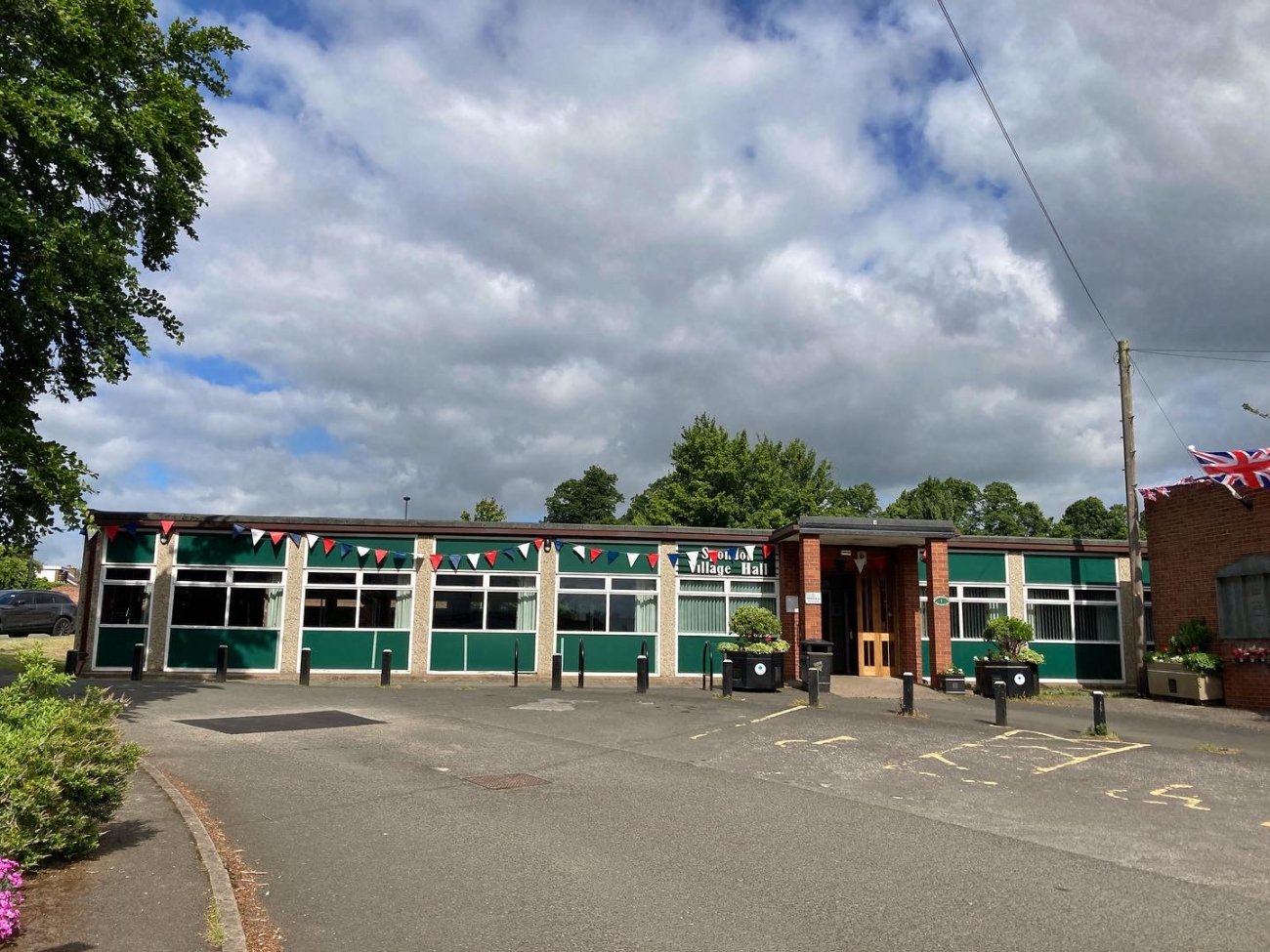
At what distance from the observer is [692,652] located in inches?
957

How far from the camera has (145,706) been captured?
15.7 meters

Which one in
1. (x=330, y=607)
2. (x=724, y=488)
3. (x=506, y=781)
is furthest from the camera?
(x=724, y=488)

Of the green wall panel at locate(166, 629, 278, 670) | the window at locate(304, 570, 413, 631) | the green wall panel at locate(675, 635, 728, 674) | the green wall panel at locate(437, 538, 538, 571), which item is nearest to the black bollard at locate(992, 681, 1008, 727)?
the green wall panel at locate(675, 635, 728, 674)

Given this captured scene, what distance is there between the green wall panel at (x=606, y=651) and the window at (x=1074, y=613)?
1061cm

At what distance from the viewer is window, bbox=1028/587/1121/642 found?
25.0 m

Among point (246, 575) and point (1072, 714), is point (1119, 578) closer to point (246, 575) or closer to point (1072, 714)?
point (1072, 714)

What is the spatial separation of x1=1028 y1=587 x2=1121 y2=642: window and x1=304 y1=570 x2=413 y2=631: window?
667 inches

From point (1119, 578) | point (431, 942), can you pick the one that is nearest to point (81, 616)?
point (431, 942)

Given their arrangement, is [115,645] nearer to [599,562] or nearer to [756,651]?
[599,562]

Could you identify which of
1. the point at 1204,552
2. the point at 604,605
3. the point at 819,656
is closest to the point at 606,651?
the point at 604,605

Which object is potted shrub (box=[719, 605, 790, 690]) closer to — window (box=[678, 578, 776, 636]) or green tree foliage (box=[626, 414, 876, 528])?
window (box=[678, 578, 776, 636])

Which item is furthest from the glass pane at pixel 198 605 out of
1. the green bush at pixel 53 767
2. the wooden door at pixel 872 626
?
the green bush at pixel 53 767

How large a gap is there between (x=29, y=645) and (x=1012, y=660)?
22.8 metres

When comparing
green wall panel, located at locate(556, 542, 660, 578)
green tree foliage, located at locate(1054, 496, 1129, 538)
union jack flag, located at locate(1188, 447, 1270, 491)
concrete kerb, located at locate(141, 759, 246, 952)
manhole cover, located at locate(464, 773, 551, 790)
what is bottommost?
manhole cover, located at locate(464, 773, 551, 790)
